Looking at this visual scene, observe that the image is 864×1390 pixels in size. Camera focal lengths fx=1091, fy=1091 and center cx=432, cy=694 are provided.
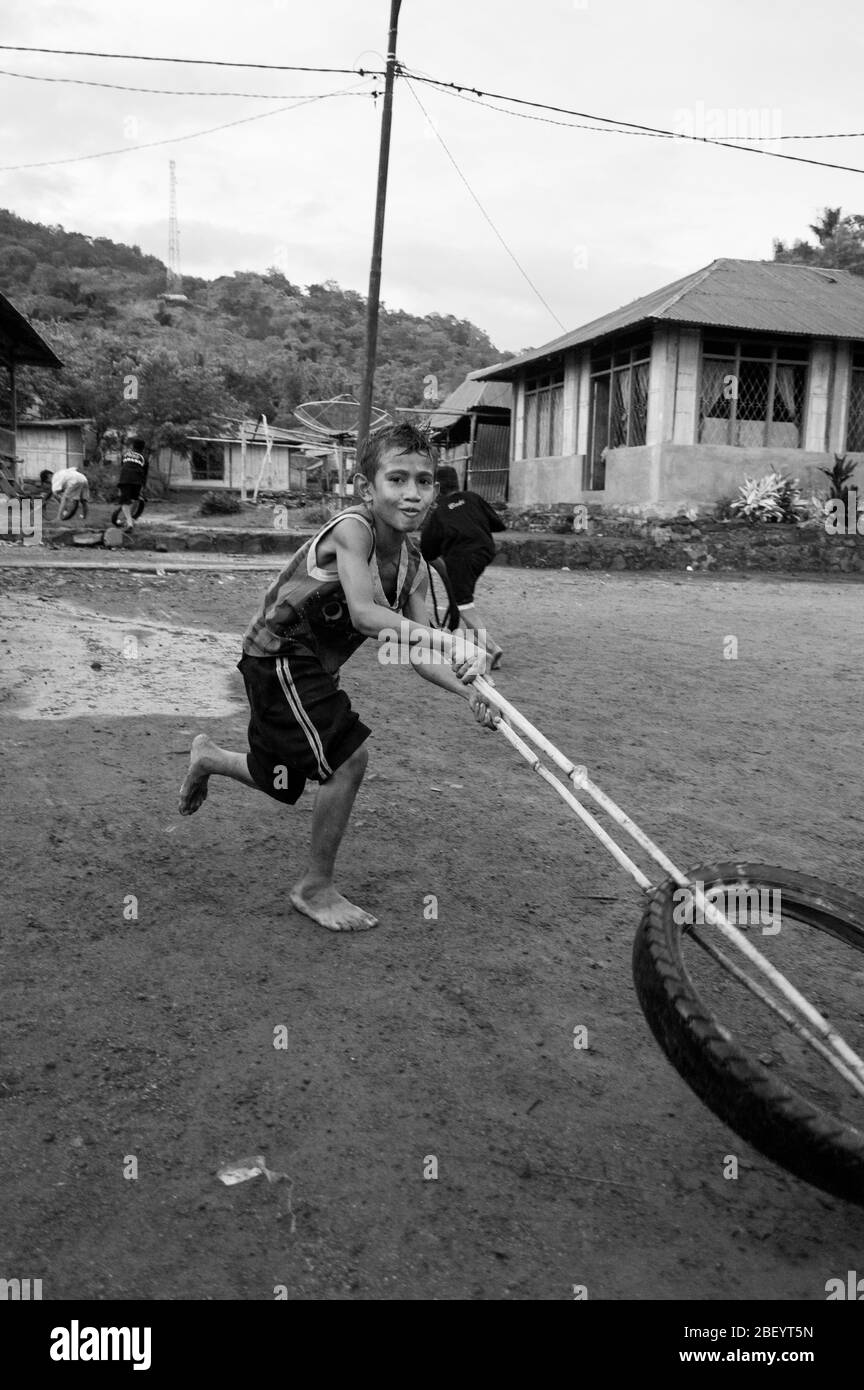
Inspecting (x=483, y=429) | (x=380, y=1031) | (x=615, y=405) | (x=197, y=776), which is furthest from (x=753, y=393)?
(x=380, y=1031)

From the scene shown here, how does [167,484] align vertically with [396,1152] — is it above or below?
above

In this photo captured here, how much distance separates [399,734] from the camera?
570cm

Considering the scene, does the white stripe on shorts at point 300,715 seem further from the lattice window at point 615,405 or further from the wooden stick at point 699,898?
the lattice window at point 615,405

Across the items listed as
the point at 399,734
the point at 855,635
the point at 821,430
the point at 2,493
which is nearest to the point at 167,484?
the point at 2,493

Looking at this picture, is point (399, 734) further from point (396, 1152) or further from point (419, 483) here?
point (396, 1152)

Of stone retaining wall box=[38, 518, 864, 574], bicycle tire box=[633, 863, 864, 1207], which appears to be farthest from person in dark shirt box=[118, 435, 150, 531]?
bicycle tire box=[633, 863, 864, 1207]

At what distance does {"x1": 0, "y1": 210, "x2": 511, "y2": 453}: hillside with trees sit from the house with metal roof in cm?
918

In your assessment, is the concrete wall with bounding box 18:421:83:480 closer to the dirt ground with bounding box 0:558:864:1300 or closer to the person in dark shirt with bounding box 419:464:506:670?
the person in dark shirt with bounding box 419:464:506:670

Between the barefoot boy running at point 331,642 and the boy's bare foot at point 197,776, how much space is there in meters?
0.31

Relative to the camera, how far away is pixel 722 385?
19203 millimetres

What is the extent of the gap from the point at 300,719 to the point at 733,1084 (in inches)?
66.6

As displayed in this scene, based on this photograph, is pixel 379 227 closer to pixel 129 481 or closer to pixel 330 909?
pixel 129 481

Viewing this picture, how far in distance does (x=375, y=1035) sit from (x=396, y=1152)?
18.1 inches

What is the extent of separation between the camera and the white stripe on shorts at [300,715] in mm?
3223
